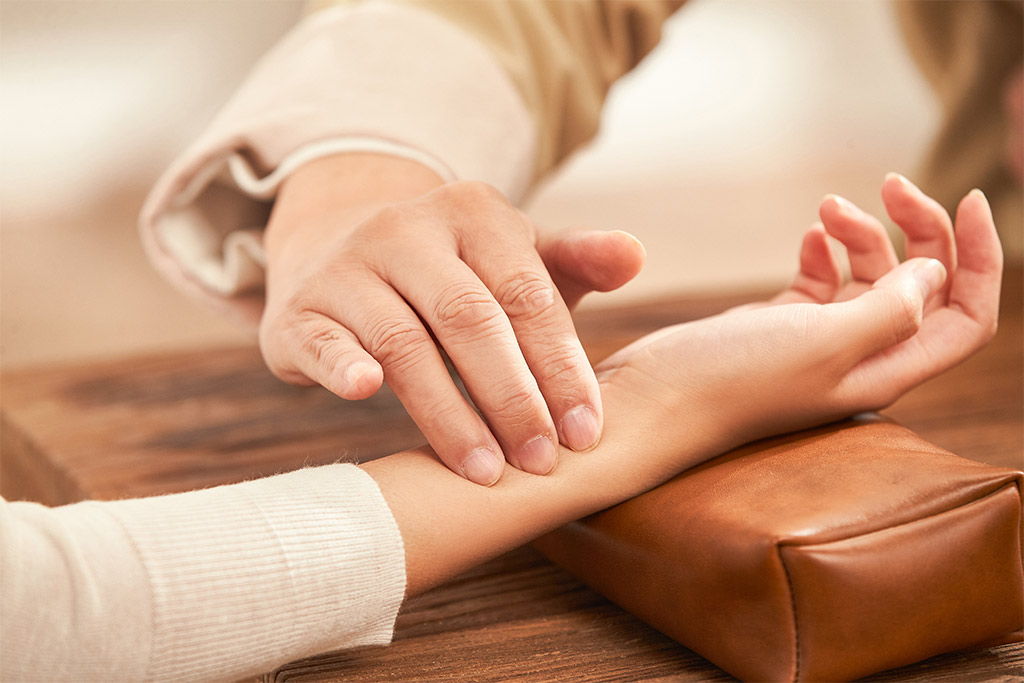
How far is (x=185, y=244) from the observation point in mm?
791

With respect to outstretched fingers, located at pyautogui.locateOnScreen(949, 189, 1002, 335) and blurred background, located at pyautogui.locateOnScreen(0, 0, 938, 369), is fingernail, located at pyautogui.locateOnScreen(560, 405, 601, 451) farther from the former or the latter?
blurred background, located at pyautogui.locateOnScreen(0, 0, 938, 369)

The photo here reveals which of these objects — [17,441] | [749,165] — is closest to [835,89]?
[749,165]

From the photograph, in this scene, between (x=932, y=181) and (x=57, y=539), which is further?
(x=932, y=181)

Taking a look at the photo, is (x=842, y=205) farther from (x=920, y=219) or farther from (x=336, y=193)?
(x=336, y=193)

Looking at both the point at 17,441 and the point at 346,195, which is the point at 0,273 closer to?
the point at 17,441

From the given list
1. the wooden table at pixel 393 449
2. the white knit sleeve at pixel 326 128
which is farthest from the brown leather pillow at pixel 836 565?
the white knit sleeve at pixel 326 128

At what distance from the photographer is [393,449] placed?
0.68 metres

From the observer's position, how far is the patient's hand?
0.47 m

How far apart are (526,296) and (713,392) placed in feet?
0.36

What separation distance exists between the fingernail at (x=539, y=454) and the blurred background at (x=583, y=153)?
3.45 ft

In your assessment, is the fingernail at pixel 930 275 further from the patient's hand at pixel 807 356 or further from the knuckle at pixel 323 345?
the knuckle at pixel 323 345

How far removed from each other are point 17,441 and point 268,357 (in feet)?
1.21

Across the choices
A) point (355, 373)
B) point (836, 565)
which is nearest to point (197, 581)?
point (355, 373)

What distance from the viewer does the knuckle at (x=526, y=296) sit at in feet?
1.53
